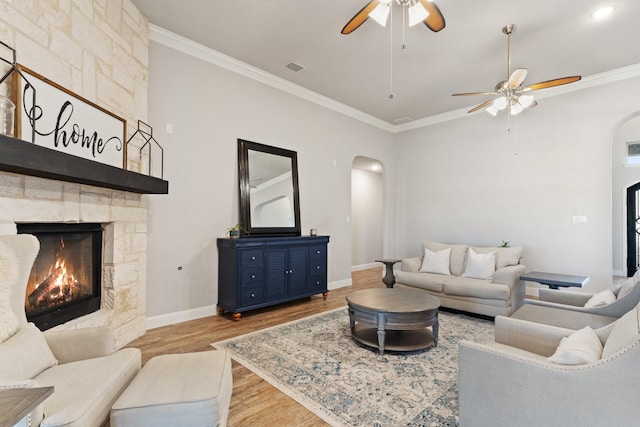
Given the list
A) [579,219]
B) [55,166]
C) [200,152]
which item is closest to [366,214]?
[579,219]

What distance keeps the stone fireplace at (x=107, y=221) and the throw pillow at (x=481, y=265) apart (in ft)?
13.4

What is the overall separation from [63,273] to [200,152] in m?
1.93

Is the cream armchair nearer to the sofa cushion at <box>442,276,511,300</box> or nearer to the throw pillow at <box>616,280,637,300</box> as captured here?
the throw pillow at <box>616,280,637,300</box>

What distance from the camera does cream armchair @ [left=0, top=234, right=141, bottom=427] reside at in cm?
125

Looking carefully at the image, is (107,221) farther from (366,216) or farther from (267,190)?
(366,216)

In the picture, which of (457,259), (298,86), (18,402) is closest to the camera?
(18,402)

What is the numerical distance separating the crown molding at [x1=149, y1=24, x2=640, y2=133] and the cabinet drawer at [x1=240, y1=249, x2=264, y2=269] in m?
2.46

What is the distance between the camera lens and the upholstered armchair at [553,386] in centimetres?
122

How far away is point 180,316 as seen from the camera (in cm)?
362

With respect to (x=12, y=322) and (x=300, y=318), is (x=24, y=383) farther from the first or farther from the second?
(x=300, y=318)

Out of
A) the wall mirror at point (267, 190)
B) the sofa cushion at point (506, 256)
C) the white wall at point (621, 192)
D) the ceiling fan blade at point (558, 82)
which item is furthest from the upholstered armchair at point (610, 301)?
the white wall at point (621, 192)

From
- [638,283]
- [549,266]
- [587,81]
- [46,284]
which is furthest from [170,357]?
[587,81]

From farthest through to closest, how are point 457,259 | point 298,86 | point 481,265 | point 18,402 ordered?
point 298,86
point 457,259
point 481,265
point 18,402

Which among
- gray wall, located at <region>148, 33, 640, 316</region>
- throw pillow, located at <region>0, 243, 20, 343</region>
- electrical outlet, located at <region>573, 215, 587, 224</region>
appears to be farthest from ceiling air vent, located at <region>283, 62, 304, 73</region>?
electrical outlet, located at <region>573, 215, 587, 224</region>
